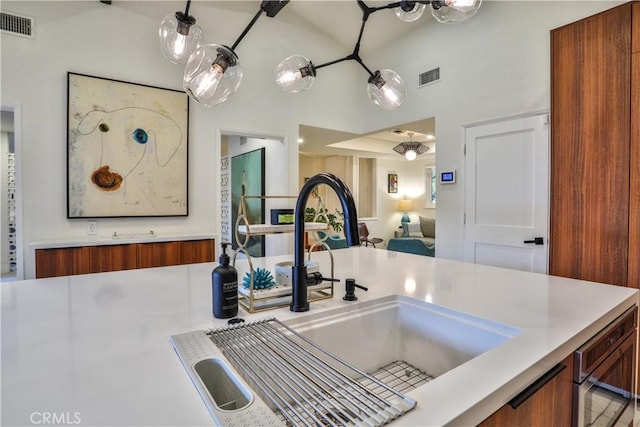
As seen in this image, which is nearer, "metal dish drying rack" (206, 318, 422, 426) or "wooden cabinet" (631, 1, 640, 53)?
"metal dish drying rack" (206, 318, 422, 426)

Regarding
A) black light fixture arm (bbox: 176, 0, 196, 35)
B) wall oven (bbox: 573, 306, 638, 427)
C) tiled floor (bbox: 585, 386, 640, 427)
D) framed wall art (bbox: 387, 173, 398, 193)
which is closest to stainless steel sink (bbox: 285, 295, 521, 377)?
wall oven (bbox: 573, 306, 638, 427)

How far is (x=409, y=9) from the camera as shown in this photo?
1.57 metres

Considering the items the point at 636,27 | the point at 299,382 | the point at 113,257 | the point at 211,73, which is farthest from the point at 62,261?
the point at 636,27

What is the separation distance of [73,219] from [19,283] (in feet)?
6.92

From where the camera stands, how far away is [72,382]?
64cm

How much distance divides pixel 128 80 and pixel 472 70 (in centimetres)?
353

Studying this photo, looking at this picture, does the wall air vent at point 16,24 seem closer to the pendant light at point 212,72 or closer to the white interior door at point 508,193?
the pendant light at point 212,72

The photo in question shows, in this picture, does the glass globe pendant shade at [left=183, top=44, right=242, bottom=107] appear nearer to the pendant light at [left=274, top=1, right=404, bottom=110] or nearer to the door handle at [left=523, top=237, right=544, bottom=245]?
the pendant light at [left=274, top=1, right=404, bottom=110]

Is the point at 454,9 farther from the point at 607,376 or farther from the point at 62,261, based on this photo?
the point at 62,261

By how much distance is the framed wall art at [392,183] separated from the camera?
28.3 feet

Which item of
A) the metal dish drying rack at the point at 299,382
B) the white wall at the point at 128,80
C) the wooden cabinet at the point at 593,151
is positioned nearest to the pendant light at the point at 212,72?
the metal dish drying rack at the point at 299,382

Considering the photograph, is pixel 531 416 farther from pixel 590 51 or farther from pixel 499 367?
pixel 590 51

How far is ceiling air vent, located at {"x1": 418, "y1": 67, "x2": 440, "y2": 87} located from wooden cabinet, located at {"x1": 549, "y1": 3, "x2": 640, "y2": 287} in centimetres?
127

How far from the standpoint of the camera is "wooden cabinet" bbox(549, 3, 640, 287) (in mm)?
2320
